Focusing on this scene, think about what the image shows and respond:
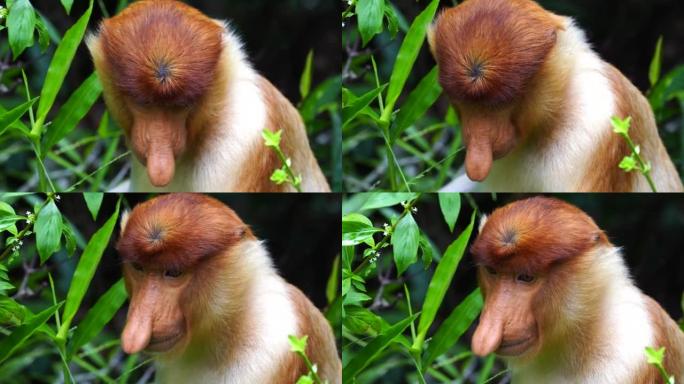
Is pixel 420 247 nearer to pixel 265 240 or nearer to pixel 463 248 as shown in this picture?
pixel 463 248

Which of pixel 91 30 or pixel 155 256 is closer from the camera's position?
pixel 155 256

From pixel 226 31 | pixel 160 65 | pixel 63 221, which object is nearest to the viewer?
pixel 160 65

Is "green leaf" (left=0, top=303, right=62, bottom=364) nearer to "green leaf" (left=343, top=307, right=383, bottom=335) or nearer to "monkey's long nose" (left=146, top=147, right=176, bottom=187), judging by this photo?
"monkey's long nose" (left=146, top=147, right=176, bottom=187)

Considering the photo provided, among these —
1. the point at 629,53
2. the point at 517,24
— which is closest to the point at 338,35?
the point at 517,24

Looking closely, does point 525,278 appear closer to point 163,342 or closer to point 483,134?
point 483,134

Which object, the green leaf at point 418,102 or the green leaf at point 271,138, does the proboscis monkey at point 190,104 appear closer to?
the green leaf at point 271,138
